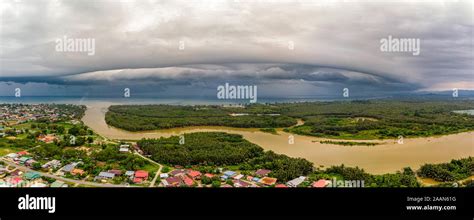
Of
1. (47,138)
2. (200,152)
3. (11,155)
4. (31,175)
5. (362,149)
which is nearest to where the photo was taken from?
(31,175)

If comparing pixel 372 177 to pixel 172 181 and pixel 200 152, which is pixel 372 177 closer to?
pixel 200 152

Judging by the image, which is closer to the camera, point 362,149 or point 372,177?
point 372,177

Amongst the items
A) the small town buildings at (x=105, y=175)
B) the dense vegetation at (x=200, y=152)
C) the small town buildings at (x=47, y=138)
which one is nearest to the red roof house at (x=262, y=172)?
the dense vegetation at (x=200, y=152)

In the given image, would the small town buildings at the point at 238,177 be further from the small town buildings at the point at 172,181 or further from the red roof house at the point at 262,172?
the small town buildings at the point at 172,181

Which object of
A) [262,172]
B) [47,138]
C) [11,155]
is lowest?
[262,172]

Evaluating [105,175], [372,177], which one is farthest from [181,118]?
[372,177]
